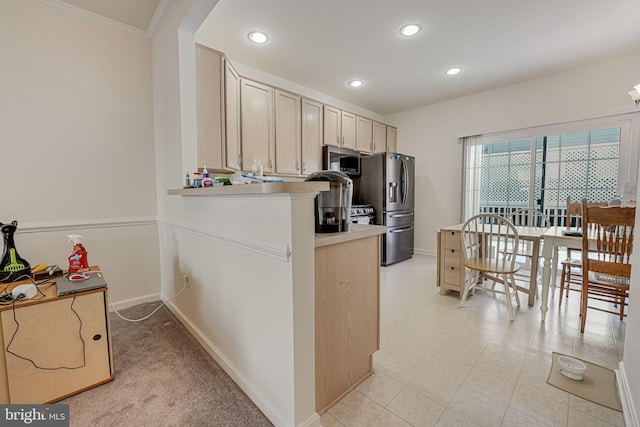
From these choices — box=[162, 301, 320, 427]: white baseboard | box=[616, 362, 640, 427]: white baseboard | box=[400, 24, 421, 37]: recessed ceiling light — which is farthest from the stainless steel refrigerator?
box=[162, 301, 320, 427]: white baseboard

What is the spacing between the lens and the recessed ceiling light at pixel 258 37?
8.18ft

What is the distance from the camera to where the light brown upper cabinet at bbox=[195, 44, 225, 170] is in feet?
7.18

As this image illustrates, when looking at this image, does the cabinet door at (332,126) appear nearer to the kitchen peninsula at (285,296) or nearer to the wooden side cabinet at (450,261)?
the wooden side cabinet at (450,261)

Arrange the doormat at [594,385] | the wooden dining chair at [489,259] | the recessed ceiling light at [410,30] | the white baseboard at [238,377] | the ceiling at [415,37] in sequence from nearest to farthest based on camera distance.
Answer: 1. the white baseboard at [238,377]
2. the doormat at [594,385]
3. the ceiling at [415,37]
4. the wooden dining chair at [489,259]
5. the recessed ceiling light at [410,30]

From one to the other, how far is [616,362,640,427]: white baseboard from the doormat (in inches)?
1.4

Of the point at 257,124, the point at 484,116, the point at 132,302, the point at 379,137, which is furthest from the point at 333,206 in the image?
the point at 484,116

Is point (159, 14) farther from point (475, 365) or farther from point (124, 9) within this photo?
point (475, 365)

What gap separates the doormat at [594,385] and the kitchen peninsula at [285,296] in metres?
1.05

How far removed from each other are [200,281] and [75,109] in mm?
1844

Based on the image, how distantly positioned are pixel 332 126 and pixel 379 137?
1154 mm

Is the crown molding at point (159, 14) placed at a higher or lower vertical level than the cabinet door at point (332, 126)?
higher

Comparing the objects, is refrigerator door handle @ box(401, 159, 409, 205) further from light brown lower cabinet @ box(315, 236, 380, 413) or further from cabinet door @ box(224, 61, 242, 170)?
light brown lower cabinet @ box(315, 236, 380, 413)

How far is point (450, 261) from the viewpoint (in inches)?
108

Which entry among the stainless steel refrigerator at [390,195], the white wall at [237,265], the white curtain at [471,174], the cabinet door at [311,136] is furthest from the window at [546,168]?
the white wall at [237,265]
